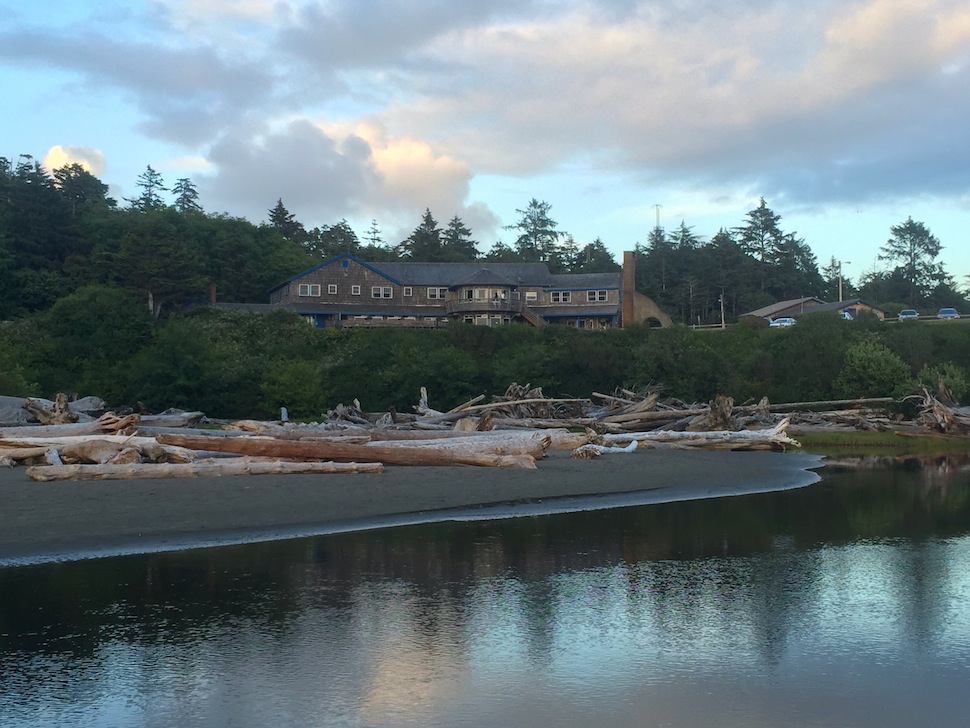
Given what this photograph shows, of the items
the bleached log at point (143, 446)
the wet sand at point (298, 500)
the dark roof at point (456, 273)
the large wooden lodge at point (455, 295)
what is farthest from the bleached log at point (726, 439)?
the dark roof at point (456, 273)

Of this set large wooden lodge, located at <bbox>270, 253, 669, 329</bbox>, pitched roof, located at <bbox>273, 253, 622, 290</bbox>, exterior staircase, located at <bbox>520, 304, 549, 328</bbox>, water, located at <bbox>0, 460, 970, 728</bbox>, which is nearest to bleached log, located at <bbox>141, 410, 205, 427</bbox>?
water, located at <bbox>0, 460, 970, 728</bbox>

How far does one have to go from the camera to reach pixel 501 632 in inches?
447

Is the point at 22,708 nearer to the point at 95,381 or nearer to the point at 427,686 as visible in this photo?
the point at 427,686

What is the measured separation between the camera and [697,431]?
38.2 meters

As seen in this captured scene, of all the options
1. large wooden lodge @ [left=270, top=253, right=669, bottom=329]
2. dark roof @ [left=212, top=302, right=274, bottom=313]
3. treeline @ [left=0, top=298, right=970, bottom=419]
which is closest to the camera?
treeline @ [left=0, top=298, right=970, bottom=419]

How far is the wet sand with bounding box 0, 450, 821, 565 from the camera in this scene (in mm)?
16672

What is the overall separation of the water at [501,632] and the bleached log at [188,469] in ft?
17.2

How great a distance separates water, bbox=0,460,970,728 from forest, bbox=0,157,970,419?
111 ft

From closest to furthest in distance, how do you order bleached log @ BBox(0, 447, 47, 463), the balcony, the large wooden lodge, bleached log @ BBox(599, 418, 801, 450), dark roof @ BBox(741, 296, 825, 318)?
bleached log @ BBox(0, 447, 47, 463) < bleached log @ BBox(599, 418, 801, 450) < the large wooden lodge < the balcony < dark roof @ BBox(741, 296, 825, 318)

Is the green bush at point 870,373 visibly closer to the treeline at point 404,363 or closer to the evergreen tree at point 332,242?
the treeline at point 404,363

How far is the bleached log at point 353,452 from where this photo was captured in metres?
23.5

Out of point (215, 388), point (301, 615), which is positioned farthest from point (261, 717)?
point (215, 388)

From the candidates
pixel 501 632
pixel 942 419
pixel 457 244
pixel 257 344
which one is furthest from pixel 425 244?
pixel 501 632

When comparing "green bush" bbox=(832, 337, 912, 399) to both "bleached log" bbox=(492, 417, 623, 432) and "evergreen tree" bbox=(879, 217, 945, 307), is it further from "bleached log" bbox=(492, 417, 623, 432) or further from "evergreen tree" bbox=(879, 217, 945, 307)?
"evergreen tree" bbox=(879, 217, 945, 307)
